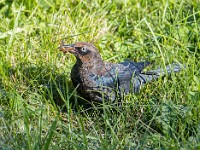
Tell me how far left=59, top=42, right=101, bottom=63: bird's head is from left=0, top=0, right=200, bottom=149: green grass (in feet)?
0.89

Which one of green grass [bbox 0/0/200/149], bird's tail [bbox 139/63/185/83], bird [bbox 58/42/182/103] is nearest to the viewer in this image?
green grass [bbox 0/0/200/149]

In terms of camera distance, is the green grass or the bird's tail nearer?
the green grass

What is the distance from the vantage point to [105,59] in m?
5.75

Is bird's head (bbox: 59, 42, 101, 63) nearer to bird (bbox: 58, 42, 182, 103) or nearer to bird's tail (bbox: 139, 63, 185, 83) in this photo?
bird (bbox: 58, 42, 182, 103)

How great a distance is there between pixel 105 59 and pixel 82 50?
802mm

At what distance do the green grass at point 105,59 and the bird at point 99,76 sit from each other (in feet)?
0.33

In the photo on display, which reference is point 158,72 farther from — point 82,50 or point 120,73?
point 82,50

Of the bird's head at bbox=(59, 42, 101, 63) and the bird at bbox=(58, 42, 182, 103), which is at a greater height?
the bird's head at bbox=(59, 42, 101, 63)

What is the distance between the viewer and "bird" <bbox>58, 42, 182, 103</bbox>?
194 inches

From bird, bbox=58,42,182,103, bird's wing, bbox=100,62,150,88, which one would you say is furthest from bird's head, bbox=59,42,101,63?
bird's wing, bbox=100,62,150,88

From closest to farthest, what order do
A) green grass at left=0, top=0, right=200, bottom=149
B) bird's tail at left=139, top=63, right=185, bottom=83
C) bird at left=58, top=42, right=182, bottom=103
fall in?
green grass at left=0, top=0, right=200, bottom=149, bird at left=58, top=42, right=182, bottom=103, bird's tail at left=139, top=63, right=185, bottom=83

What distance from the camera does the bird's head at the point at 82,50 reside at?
16.3 feet

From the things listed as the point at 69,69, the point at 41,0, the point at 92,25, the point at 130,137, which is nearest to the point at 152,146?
the point at 130,137

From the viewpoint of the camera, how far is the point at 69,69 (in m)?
5.52
